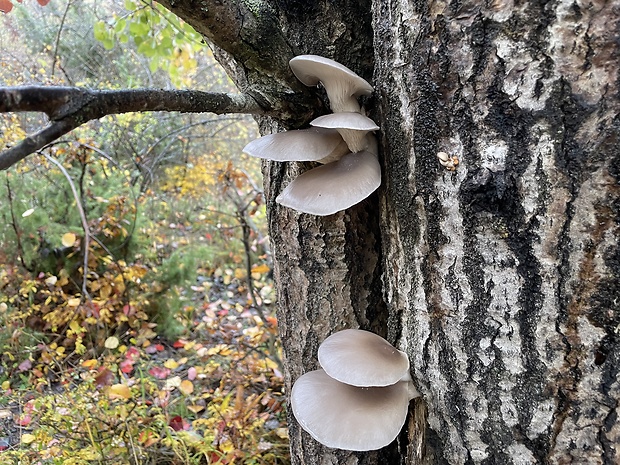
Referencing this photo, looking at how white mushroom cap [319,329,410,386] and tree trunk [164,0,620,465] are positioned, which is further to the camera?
white mushroom cap [319,329,410,386]

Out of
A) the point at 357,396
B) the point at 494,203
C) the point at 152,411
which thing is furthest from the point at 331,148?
the point at 152,411

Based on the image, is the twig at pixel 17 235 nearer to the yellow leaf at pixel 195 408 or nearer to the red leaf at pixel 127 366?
the red leaf at pixel 127 366

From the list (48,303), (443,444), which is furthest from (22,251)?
(443,444)

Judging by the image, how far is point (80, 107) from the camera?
720 mm

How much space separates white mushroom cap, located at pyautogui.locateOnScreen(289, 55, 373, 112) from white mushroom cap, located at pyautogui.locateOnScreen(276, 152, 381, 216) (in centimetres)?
15

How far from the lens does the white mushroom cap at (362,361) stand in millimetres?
1047

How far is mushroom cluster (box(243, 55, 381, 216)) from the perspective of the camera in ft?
3.44

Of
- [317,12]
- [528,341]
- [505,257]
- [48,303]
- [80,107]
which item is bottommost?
[48,303]

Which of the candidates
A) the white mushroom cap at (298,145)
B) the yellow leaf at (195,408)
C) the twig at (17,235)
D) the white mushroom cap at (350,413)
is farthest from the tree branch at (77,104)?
the twig at (17,235)

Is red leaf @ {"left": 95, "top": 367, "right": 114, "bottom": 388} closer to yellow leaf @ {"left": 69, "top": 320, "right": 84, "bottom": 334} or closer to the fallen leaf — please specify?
the fallen leaf

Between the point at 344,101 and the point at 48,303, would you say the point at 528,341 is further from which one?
the point at 48,303

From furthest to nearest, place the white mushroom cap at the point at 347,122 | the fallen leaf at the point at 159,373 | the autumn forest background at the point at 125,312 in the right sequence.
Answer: the fallen leaf at the point at 159,373
the autumn forest background at the point at 125,312
the white mushroom cap at the point at 347,122

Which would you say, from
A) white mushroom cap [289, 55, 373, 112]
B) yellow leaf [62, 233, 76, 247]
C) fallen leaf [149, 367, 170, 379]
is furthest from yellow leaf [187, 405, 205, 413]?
white mushroom cap [289, 55, 373, 112]

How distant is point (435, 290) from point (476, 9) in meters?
0.61
